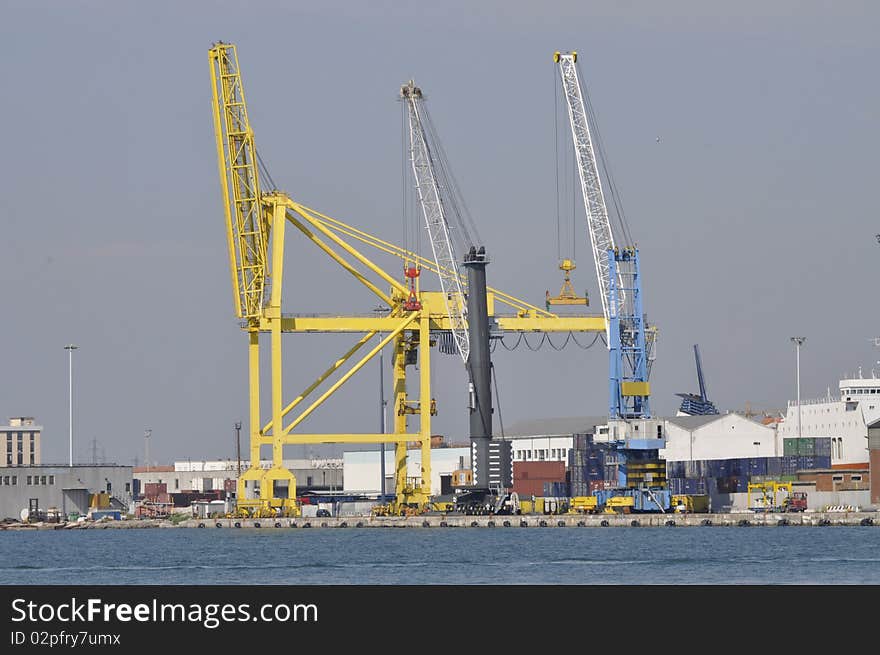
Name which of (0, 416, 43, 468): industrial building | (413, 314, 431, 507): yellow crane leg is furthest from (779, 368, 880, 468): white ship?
(0, 416, 43, 468): industrial building

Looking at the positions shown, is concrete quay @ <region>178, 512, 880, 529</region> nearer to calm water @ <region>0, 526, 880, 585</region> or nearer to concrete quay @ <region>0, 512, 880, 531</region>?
concrete quay @ <region>0, 512, 880, 531</region>

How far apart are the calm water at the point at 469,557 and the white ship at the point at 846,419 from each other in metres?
27.7

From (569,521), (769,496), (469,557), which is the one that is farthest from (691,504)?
(469,557)

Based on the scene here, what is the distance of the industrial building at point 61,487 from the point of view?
118125 millimetres

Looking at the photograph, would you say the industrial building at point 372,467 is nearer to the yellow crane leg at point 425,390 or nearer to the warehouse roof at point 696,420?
the warehouse roof at point 696,420

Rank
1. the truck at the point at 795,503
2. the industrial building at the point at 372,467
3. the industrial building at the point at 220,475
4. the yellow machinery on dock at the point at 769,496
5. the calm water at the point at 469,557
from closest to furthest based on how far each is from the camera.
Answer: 1. the calm water at the point at 469,557
2. the truck at the point at 795,503
3. the yellow machinery on dock at the point at 769,496
4. the industrial building at the point at 372,467
5. the industrial building at the point at 220,475

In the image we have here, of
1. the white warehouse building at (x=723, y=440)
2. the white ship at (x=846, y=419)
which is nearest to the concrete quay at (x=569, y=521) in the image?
the white ship at (x=846, y=419)

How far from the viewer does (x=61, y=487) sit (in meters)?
121

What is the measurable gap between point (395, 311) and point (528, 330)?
23.8 ft

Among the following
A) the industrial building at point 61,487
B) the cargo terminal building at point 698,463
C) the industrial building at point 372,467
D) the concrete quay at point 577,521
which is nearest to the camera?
the concrete quay at point 577,521

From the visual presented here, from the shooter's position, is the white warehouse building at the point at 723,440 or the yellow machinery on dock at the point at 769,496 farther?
the white warehouse building at the point at 723,440

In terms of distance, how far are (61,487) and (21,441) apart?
5801cm

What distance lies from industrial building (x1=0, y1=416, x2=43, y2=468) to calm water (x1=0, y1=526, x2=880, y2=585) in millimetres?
94569

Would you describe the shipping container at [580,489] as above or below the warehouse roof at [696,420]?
below
